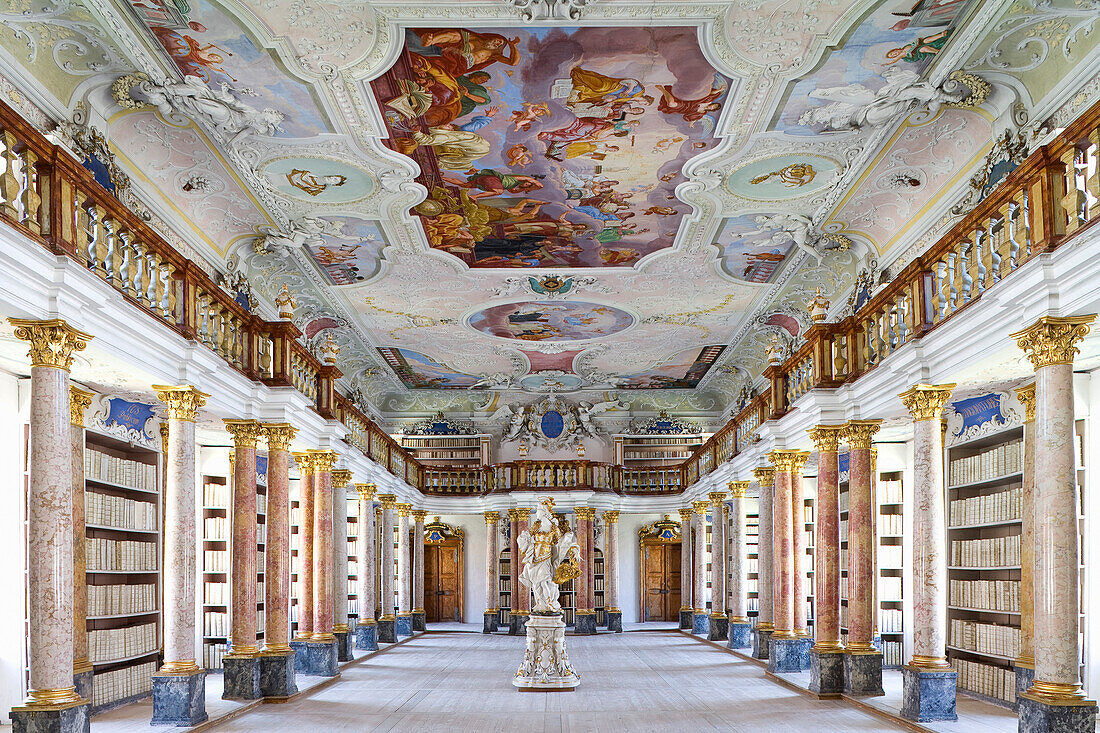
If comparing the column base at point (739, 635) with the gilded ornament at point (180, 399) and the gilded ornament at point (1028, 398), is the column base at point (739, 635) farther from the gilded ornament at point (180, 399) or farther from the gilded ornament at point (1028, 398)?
the gilded ornament at point (180, 399)

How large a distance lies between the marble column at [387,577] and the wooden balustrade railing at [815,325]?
7.55m

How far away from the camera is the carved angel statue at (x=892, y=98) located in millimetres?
9500

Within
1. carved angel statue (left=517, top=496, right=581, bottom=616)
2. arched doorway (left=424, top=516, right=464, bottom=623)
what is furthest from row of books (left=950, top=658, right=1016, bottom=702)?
arched doorway (left=424, top=516, right=464, bottom=623)

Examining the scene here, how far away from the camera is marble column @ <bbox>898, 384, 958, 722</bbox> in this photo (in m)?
11.0

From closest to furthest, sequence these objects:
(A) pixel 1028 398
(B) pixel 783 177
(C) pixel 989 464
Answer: (A) pixel 1028 398, (B) pixel 783 177, (C) pixel 989 464

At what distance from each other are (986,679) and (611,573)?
682 inches

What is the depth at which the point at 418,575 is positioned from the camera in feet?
98.9

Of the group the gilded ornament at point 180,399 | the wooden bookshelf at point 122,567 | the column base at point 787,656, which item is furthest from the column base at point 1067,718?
the wooden bookshelf at point 122,567

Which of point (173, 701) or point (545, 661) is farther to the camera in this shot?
point (545, 661)

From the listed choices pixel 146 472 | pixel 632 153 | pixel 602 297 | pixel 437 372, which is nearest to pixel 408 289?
pixel 602 297

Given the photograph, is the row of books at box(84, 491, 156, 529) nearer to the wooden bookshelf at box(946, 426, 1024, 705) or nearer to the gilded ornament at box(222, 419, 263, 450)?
the gilded ornament at box(222, 419, 263, 450)

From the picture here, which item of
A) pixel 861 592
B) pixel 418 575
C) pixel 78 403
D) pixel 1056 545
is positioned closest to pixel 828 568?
pixel 861 592

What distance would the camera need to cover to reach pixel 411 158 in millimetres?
11594

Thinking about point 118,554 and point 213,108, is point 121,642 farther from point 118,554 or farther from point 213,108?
point 213,108
